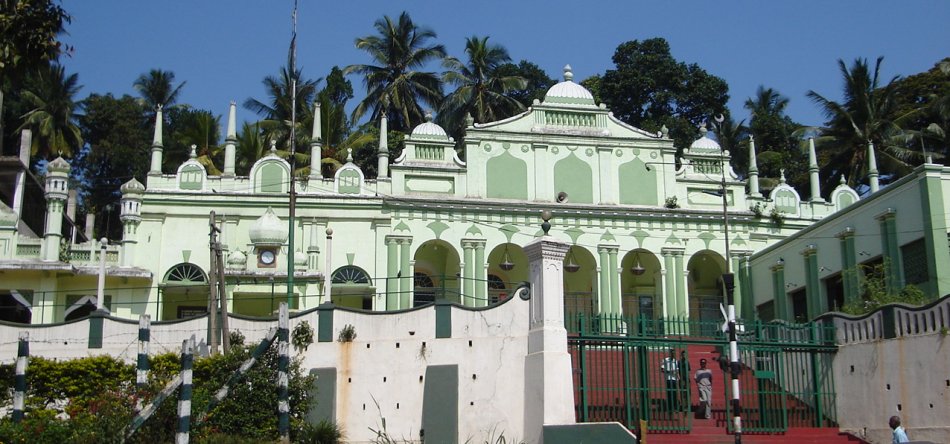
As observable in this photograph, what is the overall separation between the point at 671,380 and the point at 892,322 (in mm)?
4891

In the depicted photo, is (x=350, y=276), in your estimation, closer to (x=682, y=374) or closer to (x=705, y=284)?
(x=705, y=284)

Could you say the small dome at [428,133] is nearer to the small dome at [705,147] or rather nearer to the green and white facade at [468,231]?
the green and white facade at [468,231]

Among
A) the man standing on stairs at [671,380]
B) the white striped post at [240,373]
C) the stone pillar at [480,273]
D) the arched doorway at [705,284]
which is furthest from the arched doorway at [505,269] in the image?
the white striped post at [240,373]

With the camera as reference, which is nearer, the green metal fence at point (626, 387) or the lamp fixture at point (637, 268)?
the green metal fence at point (626, 387)

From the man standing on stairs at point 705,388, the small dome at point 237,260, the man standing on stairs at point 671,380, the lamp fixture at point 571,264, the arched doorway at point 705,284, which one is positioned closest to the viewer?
the man standing on stairs at point 671,380

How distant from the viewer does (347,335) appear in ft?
74.0

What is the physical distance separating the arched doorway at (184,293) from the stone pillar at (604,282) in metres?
13.2

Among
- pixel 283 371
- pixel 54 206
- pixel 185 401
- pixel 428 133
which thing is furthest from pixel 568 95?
pixel 185 401

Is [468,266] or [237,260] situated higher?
[468,266]

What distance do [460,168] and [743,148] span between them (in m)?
23.4

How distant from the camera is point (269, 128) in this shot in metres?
52.4

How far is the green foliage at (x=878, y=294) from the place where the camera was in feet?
84.4

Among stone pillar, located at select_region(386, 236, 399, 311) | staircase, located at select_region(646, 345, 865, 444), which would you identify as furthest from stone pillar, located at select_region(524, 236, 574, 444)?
stone pillar, located at select_region(386, 236, 399, 311)

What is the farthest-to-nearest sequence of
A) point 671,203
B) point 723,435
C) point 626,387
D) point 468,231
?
point 671,203 → point 468,231 → point 723,435 → point 626,387
